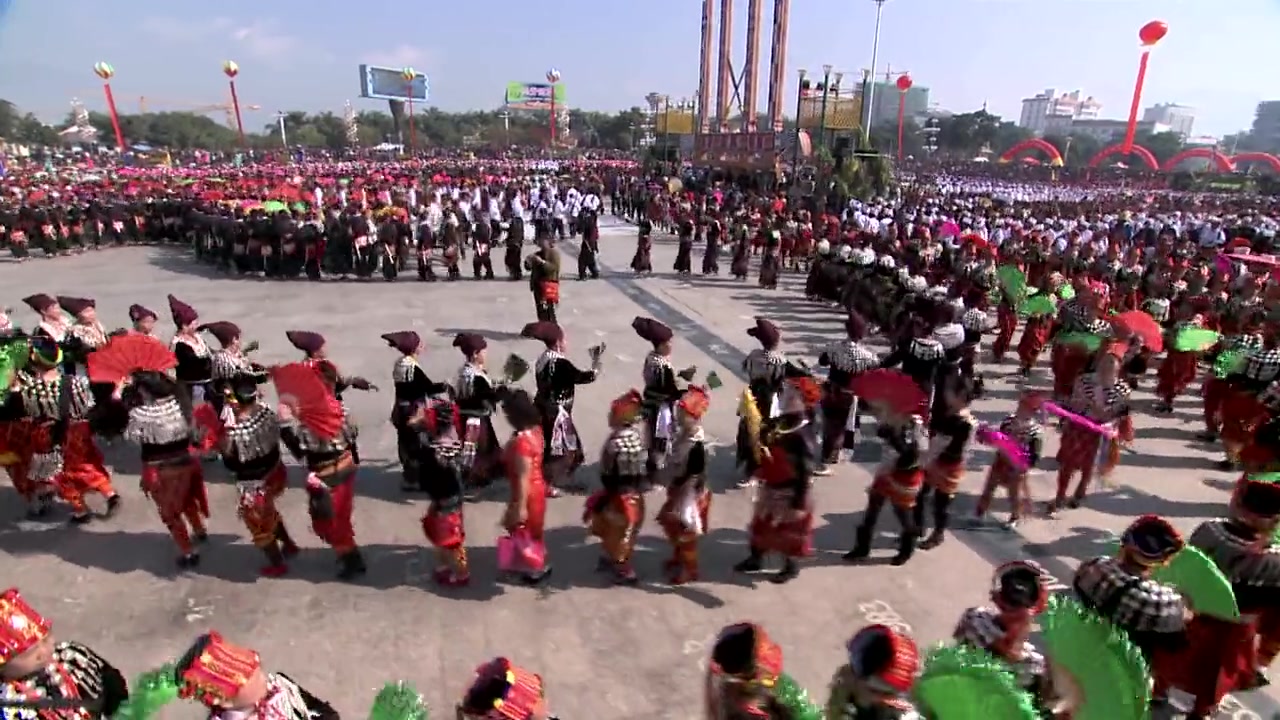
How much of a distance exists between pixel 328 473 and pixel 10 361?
2808 mm

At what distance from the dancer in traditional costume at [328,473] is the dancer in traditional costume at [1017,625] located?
3962 mm

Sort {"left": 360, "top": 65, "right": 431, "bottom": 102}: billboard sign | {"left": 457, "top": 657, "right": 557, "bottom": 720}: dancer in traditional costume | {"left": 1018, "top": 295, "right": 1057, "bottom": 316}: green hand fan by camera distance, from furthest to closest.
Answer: {"left": 360, "top": 65, "right": 431, "bottom": 102}: billboard sign → {"left": 1018, "top": 295, "right": 1057, "bottom": 316}: green hand fan → {"left": 457, "top": 657, "right": 557, "bottom": 720}: dancer in traditional costume

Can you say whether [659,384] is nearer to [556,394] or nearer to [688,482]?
[556,394]

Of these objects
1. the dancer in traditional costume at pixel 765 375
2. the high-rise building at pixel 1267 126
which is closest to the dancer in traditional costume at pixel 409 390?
the dancer in traditional costume at pixel 765 375

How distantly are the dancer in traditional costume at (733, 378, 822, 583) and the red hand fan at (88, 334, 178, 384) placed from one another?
439 cm

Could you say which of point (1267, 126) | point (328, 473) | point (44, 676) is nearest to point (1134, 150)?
point (328, 473)

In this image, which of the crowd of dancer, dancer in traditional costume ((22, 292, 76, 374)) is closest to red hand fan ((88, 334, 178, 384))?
the crowd of dancer

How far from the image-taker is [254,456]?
4824 mm

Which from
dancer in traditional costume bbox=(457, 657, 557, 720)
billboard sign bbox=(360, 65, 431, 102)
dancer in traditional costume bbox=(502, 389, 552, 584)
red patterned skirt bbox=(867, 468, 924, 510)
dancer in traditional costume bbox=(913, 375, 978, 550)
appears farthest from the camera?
billboard sign bbox=(360, 65, 431, 102)

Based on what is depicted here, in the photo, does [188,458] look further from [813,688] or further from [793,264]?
[793,264]

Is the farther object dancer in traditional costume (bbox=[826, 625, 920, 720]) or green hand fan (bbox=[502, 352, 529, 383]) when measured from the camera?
green hand fan (bbox=[502, 352, 529, 383])

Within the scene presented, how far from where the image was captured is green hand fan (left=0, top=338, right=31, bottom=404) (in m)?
5.40

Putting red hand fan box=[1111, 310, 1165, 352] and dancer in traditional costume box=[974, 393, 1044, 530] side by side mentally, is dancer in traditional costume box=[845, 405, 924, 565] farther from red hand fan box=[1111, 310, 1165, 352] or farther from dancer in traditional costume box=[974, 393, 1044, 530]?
red hand fan box=[1111, 310, 1165, 352]

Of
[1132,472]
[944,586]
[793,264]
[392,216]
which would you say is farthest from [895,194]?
[944,586]
